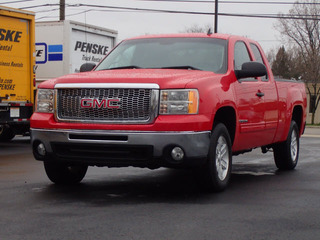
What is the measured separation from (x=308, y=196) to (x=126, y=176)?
9.05 ft

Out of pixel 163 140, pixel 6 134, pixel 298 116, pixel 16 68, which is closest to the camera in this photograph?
pixel 163 140

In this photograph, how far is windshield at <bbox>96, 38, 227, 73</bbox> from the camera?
769cm

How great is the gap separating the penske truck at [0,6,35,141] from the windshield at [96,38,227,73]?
241 inches

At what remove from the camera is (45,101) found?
7.10 metres

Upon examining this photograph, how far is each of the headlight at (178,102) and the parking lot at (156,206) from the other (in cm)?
98

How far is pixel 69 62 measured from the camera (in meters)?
16.9

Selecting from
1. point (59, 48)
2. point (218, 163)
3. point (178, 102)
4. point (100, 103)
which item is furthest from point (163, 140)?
point (59, 48)

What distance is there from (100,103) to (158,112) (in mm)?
668

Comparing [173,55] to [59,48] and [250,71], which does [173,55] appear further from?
[59,48]

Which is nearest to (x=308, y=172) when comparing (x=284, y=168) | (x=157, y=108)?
(x=284, y=168)

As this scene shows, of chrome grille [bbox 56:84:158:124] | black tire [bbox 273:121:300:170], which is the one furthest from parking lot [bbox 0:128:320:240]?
chrome grille [bbox 56:84:158:124]

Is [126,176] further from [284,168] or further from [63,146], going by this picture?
[284,168]

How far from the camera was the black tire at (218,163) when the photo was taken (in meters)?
6.78

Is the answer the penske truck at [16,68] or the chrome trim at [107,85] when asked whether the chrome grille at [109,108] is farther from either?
the penske truck at [16,68]
